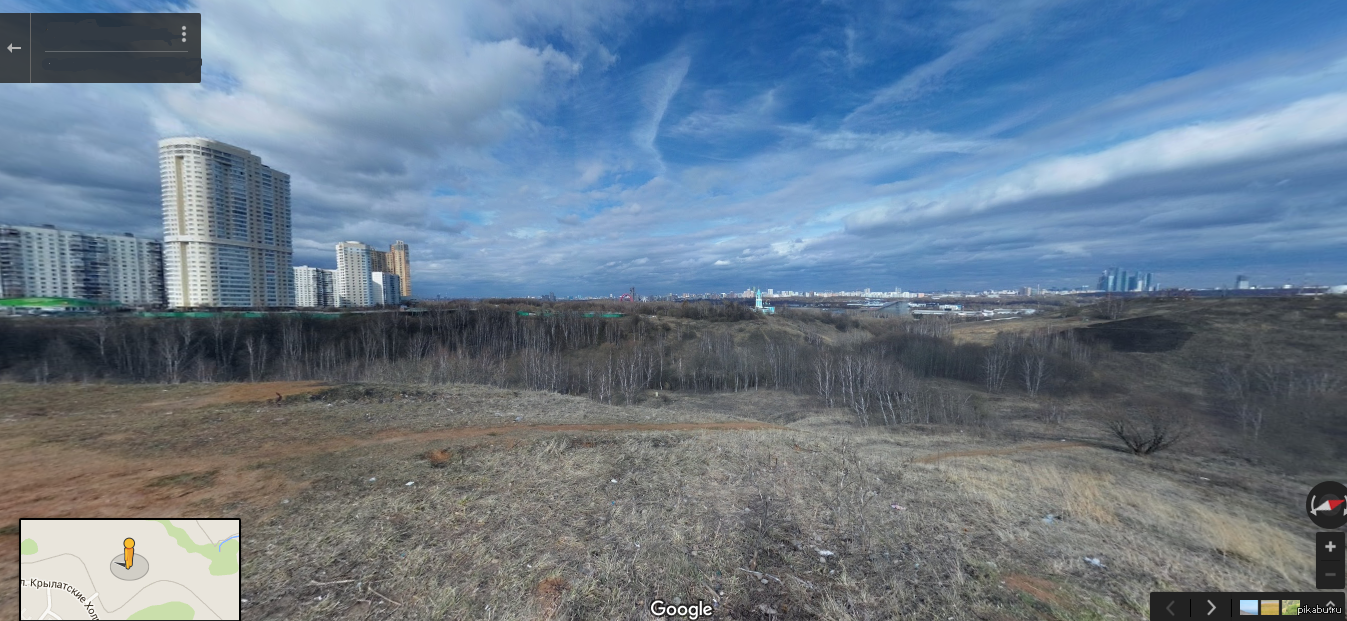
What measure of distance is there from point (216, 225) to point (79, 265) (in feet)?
41.7

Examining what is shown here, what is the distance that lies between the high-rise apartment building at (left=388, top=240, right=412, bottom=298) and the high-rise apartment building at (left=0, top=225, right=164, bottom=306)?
4273 cm

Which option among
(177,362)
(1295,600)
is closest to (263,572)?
(1295,600)

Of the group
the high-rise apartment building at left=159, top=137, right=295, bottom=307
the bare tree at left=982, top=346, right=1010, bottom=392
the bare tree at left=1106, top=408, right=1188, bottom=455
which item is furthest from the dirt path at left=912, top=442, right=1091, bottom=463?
the high-rise apartment building at left=159, top=137, right=295, bottom=307

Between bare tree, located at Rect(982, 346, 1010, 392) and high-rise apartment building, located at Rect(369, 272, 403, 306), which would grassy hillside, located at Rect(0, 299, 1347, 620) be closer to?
bare tree, located at Rect(982, 346, 1010, 392)

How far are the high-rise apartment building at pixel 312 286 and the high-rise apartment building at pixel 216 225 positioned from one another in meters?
20.4

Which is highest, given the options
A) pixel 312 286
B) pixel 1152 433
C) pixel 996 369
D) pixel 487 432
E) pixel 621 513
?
pixel 312 286

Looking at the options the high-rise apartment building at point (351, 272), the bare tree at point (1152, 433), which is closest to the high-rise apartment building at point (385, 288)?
the high-rise apartment building at point (351, 272)

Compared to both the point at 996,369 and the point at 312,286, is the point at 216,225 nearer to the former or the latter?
the point at 312,286

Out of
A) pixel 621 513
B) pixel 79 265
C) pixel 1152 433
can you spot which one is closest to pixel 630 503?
pixel 621 513

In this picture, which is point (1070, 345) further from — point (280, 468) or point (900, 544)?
point (280, 468)

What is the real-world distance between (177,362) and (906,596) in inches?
1780

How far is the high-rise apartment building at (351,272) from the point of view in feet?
234

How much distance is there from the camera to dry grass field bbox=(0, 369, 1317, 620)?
4.26m

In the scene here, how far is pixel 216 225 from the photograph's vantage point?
4444cm
